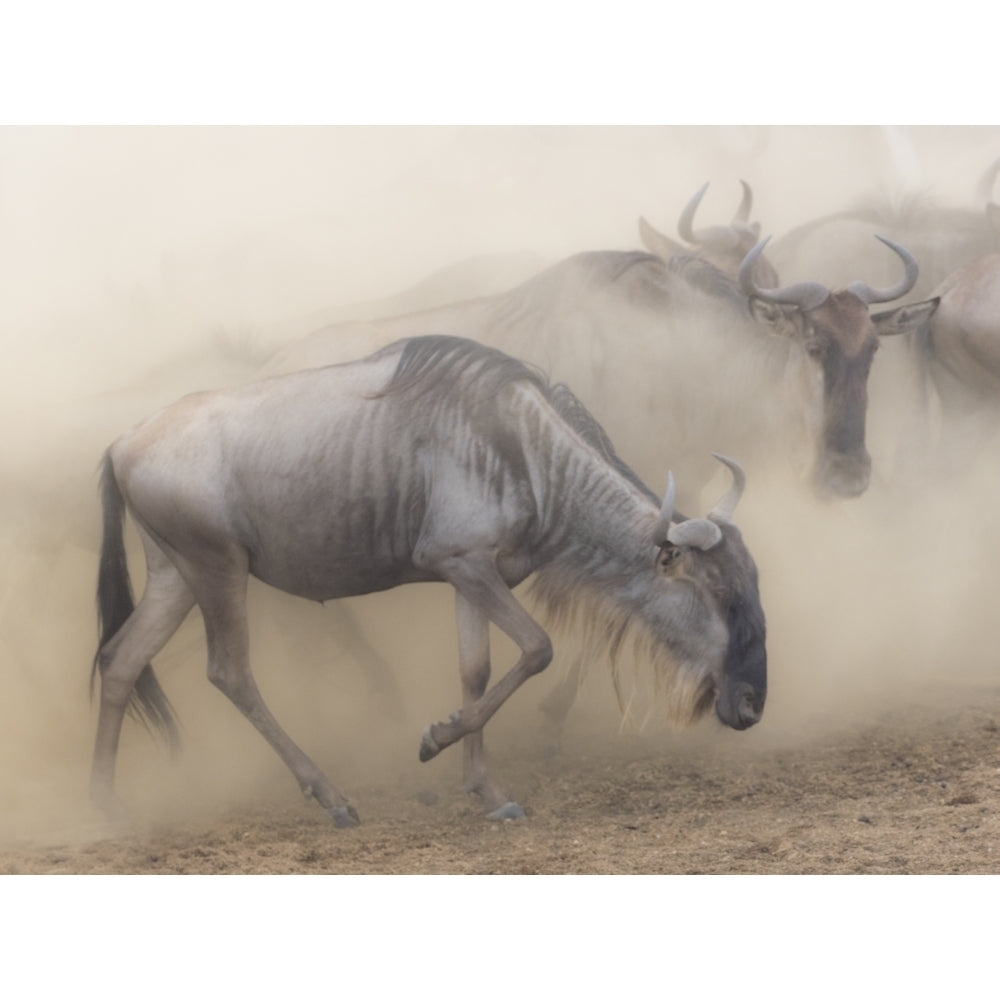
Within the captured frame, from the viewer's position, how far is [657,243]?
5289 mm

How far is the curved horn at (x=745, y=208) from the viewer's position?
5.29 m

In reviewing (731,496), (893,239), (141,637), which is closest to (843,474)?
(731,496)

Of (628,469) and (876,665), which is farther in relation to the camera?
(876,665)

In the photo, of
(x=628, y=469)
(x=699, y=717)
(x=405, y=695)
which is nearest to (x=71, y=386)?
(x=405, y=695)

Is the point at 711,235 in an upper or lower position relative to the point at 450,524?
upper

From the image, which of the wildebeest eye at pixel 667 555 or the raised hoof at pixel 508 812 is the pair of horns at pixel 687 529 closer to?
the wildebeest eye at pixel 667 555

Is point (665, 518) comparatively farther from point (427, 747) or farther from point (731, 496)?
point (427, 747)

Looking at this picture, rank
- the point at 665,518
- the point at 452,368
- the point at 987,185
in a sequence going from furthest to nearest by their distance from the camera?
the point at 987,185 < the point at 452,368 < the point at 665,518

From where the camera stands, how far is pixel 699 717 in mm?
4961

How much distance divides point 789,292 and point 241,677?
2.26m

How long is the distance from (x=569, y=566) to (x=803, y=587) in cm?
93

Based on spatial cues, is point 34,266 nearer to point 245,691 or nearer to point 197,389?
point 197,389

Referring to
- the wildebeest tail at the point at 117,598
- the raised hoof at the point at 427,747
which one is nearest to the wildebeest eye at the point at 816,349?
the raised hoof at the point at 427,747

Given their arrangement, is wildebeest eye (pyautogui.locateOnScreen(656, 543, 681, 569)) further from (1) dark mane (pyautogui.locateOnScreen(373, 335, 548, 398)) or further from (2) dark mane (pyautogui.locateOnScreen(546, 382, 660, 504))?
(1) dark mane (pyautogui.locateOnScreen(373, 335, 548, 398))
